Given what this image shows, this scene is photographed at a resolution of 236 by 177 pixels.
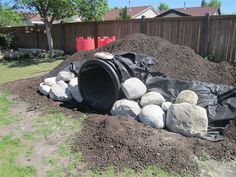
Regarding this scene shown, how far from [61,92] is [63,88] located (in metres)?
0.11

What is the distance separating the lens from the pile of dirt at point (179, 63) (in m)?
5.05

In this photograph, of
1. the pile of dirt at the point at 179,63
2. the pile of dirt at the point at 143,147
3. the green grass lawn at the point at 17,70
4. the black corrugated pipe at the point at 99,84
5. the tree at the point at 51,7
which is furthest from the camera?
the tree at the point at 51,7

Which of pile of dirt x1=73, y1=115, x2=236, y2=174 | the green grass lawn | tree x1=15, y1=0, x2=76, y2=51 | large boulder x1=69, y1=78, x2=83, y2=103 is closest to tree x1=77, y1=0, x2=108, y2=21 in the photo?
tree x1=15, y1=0, x2=76, y2=51

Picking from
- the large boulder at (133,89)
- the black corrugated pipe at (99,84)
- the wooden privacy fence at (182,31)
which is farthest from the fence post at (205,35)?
the large boulder at (133,89)

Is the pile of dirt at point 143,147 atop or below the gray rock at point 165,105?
below

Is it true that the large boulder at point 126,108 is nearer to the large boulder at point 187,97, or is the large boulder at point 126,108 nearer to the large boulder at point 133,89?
the large boulder at point 133,89

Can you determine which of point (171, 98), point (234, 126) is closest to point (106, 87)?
point (171, 98)

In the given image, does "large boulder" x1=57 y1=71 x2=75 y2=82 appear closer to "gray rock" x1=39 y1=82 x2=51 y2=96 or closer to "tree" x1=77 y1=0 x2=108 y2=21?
"gray rock" x1=39 y1=82 x2=51 y2=96

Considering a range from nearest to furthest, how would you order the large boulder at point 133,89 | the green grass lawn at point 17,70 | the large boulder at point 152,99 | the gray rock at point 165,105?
the gray rock at point 165,105, the large boulder at point 152,99, the large boulder at point 133,89, the green grass lawn at point 17,70

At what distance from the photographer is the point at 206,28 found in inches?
330

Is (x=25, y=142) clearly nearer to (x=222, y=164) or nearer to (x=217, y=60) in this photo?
(x=222, y=164)

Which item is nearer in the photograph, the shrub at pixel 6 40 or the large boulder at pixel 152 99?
the large boulder at pixel 152 99

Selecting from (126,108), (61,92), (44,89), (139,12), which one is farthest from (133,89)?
(139,12)

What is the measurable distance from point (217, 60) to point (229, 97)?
4.70m
